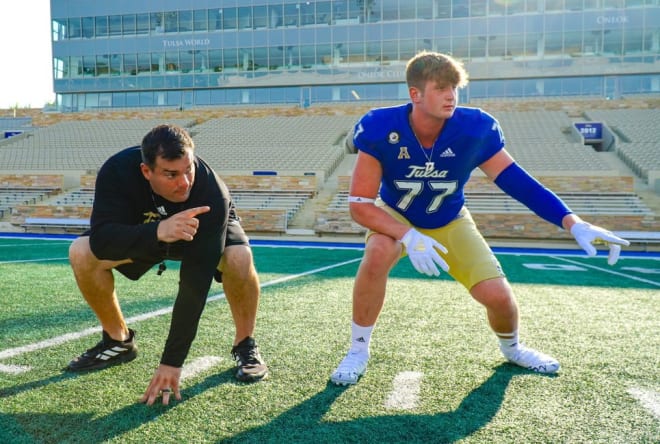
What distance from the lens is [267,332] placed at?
3740mm

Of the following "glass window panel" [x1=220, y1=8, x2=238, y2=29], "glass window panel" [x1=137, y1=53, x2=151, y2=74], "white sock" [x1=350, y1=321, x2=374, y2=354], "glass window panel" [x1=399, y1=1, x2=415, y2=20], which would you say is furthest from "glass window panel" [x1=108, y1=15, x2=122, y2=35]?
"white sock" [x1=350, y1=321, x2=374, y2=354]

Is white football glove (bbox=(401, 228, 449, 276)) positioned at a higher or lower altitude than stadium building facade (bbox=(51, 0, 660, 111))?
lower

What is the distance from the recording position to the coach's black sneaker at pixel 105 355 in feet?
9.23

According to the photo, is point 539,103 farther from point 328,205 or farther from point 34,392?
point 34,392

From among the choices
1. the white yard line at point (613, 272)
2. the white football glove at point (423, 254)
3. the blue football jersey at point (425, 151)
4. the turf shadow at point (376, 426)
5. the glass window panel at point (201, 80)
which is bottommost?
the white yard line at point (613, 272)

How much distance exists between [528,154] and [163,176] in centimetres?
1928

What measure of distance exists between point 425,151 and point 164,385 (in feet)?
5.76

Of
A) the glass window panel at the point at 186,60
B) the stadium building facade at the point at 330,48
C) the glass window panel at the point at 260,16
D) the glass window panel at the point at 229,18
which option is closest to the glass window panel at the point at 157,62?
the stadium building facade at the point at 330,48

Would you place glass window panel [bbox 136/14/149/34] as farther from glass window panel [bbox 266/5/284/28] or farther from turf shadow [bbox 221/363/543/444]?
turf shadow [bbox 221/363/543/444]

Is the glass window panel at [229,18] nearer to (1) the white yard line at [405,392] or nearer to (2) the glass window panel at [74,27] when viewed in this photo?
(2) the glass window panel at [74,27]

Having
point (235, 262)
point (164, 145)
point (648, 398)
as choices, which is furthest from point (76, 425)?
point (648, 398)

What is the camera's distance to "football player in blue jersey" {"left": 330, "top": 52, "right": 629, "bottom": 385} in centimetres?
280

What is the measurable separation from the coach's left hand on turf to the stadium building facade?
28.7 meters

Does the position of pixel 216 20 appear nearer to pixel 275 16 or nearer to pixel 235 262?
pixel 275 16
